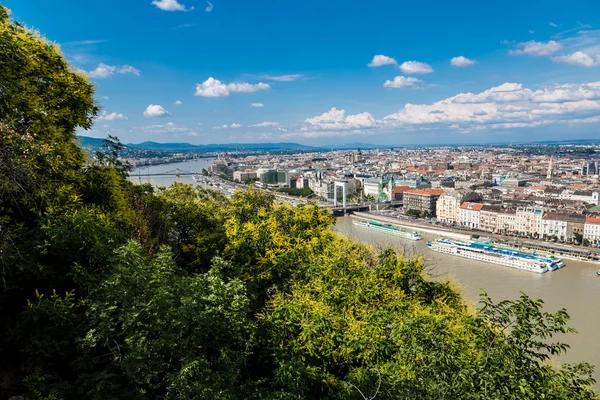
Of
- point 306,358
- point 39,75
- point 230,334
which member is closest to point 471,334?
point 306,358

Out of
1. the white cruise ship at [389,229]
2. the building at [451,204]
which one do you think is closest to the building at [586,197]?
the building at [451,204]

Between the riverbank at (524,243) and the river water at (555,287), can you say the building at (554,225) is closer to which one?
the riverbank at (524,243)

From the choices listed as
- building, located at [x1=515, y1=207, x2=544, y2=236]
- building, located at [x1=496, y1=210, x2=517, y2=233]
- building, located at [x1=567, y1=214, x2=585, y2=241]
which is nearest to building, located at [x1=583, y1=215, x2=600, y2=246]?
building, located at [x1=567, y1=214, x2=585, y2=241]

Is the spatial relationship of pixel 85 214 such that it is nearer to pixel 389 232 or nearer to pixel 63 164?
pixel 63 164

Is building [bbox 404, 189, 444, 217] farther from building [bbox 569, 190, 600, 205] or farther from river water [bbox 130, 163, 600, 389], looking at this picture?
river water [bbox 130, 163, 600, 389]

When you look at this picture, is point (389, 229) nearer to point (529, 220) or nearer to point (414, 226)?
point (414, 226)

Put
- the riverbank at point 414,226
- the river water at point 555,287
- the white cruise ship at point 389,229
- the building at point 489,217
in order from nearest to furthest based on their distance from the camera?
1. the river water at point 555,287
2. the white cruise ship at point 389,229
3. the riverbank at point 414,226
4. the building at point 489,217
